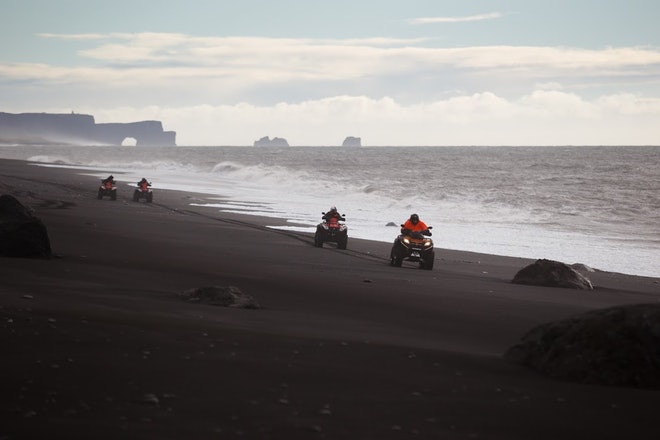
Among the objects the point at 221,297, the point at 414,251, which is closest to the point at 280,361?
the point at 221,297

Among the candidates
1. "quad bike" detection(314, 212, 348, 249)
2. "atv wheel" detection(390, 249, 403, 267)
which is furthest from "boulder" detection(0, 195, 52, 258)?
"quad bike" detection(314, 212, 348, 249)

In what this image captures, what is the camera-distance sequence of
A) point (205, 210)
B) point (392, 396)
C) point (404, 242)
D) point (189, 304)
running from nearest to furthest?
point (392, 396) → point (189, 304) → point (404, 242) → point (205, 210)

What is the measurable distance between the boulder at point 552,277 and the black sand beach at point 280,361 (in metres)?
0.57

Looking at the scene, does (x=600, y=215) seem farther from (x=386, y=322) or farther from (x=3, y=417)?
(x=3, y=417)

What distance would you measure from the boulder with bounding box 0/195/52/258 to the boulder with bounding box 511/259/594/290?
8.97 meters

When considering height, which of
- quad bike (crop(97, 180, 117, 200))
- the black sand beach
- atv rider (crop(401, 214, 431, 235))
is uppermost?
atv rider (crop(401, 214, 431, 235))

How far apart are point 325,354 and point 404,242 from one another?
1240 cm

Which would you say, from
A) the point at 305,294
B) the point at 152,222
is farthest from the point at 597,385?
the point at 152,222

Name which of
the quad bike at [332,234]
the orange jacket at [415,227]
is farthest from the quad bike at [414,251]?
the quad bike at [332,234]

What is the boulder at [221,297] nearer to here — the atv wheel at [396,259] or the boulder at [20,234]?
the boulder at [20,234]

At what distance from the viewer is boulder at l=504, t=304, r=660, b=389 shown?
7547 mm

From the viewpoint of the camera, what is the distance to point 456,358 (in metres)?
8.65

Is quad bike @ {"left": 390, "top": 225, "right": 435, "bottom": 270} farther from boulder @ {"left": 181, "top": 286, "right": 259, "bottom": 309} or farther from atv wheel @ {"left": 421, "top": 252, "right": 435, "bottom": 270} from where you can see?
boulder @ {"left": 181, "top": 286, "right": 259, "bottom": 309}

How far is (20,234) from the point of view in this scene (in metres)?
14.9
